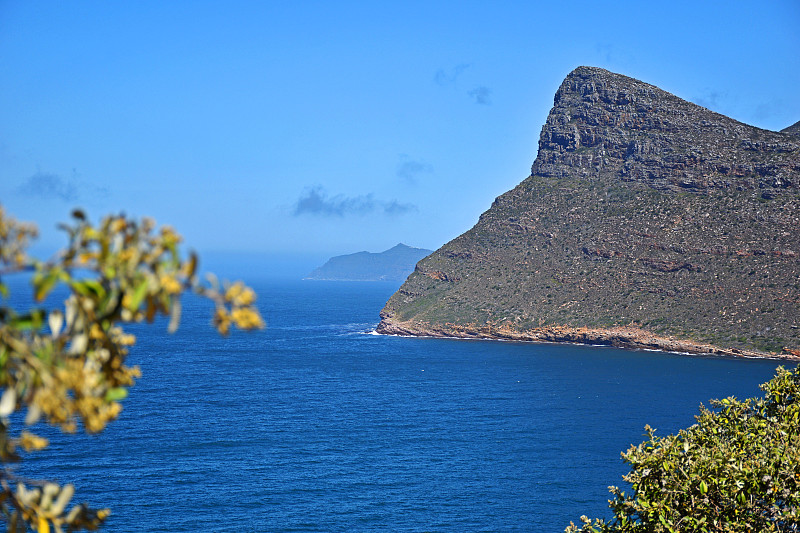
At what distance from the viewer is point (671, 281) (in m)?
87.9

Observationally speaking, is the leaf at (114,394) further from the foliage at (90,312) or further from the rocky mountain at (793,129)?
the rocky mountain at (793,129)

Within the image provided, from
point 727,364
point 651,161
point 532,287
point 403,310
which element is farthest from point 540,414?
point 651,161

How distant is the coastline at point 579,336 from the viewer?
258ft

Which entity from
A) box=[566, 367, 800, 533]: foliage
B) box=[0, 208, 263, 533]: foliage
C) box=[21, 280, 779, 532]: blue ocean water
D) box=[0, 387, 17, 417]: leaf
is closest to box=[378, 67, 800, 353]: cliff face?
box=[21, 280, 779, 532]: blue ocean water

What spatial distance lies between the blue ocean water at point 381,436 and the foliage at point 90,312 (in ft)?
101

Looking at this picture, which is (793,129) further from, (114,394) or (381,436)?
(114,394)

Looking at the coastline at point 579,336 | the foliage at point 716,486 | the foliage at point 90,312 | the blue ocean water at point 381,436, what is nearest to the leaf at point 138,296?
the foliage at point 90,312

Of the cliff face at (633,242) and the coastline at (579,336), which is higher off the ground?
the cliff face at (633,242)

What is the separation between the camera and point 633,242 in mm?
93750

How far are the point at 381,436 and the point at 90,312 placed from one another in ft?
152

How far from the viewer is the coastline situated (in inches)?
3093

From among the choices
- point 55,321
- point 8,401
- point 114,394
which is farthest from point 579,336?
point 8,401

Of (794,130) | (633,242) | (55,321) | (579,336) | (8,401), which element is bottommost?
(579,336)

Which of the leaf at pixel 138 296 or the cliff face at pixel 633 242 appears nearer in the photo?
the leaf at pixel 138 296
